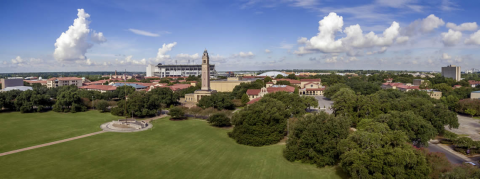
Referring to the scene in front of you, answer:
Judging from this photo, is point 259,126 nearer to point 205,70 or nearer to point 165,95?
point 165,95

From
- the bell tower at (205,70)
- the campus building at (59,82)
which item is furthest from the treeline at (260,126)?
the campus building at (59,82)

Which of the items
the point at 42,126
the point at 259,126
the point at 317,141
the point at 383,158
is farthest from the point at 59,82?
the point at 383,158

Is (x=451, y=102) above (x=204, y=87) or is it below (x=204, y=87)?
below

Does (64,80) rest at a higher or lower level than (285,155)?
higher

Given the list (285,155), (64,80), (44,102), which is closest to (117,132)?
(285,155)

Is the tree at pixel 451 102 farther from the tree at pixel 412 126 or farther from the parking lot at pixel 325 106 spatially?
the tree at pixel 412 126

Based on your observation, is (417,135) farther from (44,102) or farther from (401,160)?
(44,102)

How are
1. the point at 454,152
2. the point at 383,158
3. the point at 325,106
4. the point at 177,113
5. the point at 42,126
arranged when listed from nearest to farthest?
the point at 383,158 < the point at 454,152 < the point at 42,126 < the point at 177,113 < the point at 325,106
